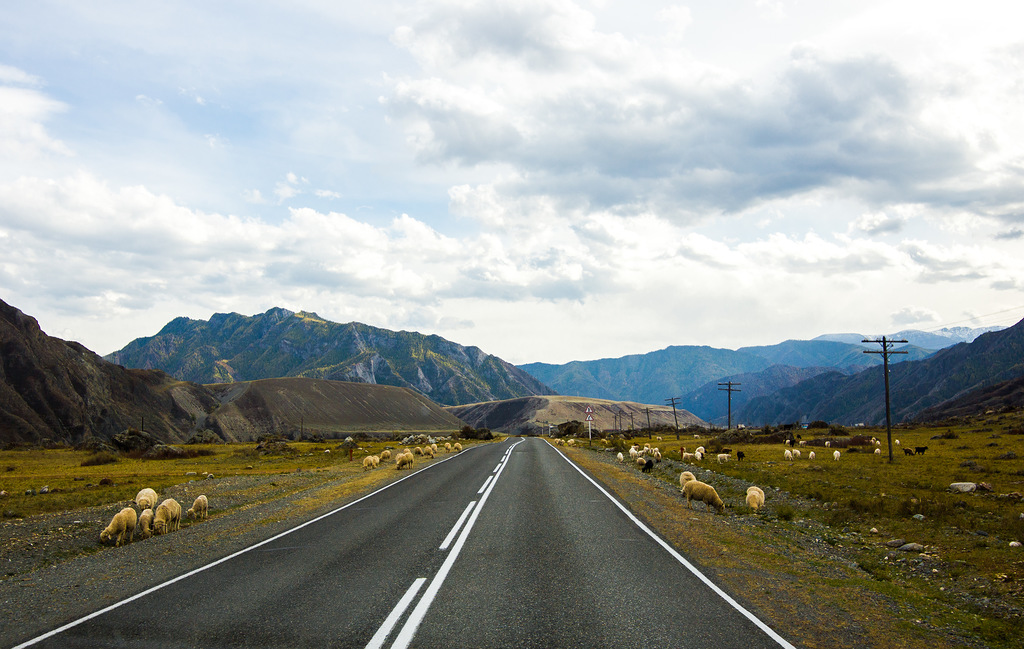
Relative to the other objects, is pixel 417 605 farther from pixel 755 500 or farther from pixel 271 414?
pixel 271 414

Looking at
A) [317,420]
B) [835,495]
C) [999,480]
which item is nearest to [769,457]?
[999,480]

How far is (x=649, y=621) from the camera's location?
24.6ft

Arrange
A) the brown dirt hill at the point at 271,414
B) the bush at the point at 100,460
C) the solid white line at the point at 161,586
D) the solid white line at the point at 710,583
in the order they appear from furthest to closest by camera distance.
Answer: the brown dirt hill at the point at 271,414
the bush at the point at 100,460
the solid white line at the point at 161,586
the solid white line at the point at 710,583

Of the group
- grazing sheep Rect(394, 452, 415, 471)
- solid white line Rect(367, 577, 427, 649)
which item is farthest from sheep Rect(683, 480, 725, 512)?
grazing sheep Rect(394, 452, 415, 471)

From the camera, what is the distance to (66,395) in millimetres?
111375

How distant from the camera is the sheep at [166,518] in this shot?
16.2 m

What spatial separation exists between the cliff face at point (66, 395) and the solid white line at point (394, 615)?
111 metres

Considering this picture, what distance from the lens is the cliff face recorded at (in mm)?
98812

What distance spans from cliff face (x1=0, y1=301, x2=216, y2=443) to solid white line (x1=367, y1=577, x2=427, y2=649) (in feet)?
365

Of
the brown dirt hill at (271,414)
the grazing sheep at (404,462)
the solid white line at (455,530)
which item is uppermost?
the solid white line at (455,530)

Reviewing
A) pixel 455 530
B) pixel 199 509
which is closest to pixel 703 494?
pixel 455 530

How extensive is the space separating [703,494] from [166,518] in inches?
663

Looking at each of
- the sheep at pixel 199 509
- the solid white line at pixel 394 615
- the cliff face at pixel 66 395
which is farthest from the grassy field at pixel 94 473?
the cliff face at pixel 66 395

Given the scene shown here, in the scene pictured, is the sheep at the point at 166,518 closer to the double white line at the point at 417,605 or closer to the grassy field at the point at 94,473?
the double white line at the point at 417,605
